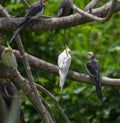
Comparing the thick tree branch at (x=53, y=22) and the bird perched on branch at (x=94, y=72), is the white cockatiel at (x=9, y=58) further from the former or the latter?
the bird perched on branch at (x=94, y=72)

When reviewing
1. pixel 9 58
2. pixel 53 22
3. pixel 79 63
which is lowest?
pixel 79 63

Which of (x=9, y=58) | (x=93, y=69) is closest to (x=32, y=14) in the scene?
(x=9, y=58)

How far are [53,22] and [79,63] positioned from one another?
9.74 ft

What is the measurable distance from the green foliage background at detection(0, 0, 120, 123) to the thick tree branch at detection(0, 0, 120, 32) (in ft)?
5.48

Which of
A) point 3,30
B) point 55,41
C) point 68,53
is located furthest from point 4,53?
point 55,41

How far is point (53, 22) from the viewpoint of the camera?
399cm

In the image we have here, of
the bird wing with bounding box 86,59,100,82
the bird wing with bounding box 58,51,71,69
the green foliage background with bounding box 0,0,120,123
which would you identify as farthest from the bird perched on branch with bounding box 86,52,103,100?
the green foliage background with bounding box 0,0,120,123

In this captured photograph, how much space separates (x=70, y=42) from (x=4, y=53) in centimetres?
297

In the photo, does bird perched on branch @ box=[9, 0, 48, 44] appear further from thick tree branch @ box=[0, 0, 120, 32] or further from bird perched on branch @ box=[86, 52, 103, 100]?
bird perched on branch @ box=[86, 52, 103, 100]

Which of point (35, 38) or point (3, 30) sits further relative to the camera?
point (35, 38)

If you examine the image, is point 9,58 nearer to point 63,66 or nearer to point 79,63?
point 63,66

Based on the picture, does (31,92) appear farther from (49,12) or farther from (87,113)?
(49,12)

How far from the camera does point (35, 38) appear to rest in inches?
286

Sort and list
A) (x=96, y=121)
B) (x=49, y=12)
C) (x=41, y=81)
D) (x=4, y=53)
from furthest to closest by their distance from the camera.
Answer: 1. (x=49, y=12)
2. (x=41, y=81)
3. (x=96, y=121)
4. (x=4, y=53)
